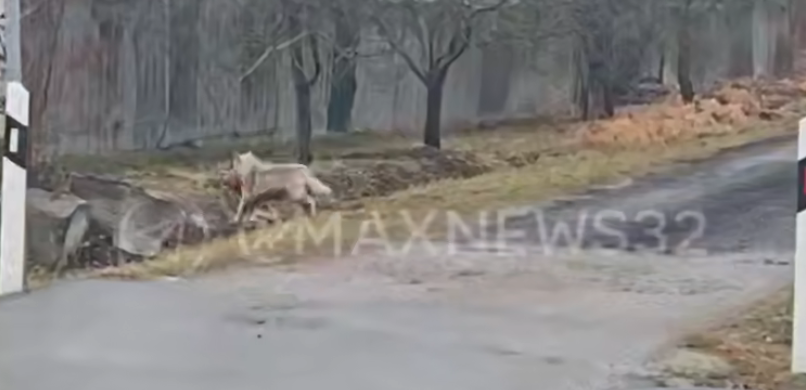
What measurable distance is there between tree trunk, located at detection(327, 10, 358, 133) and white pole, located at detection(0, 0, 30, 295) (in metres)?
0.79

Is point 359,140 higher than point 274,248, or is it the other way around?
point 359,140

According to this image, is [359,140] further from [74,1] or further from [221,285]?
[74,1]

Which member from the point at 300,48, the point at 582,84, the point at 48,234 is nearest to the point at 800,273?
the point at 582,84

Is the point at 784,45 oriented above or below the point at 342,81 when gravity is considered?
above

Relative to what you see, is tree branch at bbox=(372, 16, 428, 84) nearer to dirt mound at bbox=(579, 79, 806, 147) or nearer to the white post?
dirt mound at bbox=(579, 79, 806, 147)

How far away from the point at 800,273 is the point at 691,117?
413 millimetres

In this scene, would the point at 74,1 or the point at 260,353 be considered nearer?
the point at 260,353

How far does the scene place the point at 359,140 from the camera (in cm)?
270

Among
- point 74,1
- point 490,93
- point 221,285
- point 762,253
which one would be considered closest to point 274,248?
point 221,285

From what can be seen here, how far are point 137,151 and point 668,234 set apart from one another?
128 cm

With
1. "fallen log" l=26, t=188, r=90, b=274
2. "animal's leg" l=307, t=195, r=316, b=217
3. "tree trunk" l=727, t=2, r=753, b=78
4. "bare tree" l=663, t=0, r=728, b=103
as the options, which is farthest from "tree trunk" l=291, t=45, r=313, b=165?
"tree trunk" l=727, t=2, r=753, b=78

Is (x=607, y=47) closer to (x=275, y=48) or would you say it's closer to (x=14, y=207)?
(x=275, y=48)

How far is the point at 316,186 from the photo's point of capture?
2693 millimetres

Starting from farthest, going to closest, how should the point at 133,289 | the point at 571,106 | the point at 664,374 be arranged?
the point at 133,289, the point at 571,106, the point at 664,374
